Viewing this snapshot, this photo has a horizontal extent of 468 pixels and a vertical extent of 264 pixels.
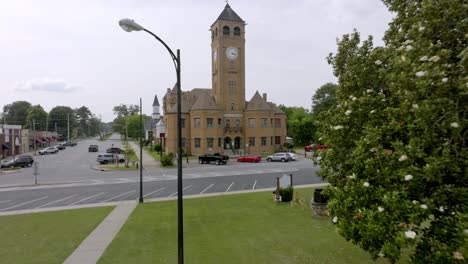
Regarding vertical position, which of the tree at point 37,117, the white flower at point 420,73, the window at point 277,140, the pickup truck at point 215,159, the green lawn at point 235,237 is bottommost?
the green lawn at point 235,237

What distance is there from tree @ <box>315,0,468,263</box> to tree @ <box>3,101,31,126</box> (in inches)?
6217

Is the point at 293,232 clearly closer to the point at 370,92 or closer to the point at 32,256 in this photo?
the point at 370,92

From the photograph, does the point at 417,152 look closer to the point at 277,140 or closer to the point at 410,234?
the point at 410,234

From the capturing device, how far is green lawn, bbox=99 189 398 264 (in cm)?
1077

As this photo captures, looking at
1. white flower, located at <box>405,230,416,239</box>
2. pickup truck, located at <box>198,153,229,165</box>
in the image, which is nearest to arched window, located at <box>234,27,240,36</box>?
pickup truck, located at <box>198,153,229,165</box>

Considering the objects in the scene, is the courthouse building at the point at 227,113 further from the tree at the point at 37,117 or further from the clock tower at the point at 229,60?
the tree at the point at 37,117

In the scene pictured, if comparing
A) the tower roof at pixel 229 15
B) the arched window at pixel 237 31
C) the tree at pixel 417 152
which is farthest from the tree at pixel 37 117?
the tree at pixel 417 152

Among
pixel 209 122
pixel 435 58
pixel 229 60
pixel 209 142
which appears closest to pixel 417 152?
pixel 435 58

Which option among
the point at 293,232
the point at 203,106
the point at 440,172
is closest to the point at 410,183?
the point at 440,172

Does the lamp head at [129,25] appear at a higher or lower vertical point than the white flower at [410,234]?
higher

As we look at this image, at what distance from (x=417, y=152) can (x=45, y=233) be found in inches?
573

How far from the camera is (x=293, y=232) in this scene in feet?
44.6

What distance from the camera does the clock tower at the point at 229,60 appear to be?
58094mm

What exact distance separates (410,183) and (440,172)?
45 centimetres
